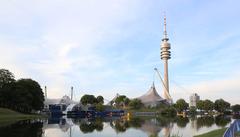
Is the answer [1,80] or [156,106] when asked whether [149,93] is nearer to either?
[156,106]

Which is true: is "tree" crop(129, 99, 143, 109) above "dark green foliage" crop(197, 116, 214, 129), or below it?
above

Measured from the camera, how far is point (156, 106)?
15775cm

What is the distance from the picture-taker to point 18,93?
3108 inches

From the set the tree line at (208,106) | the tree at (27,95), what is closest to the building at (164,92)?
the tree line at (208,106)

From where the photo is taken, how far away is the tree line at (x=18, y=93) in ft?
259

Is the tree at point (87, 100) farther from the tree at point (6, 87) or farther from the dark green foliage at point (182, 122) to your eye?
the dark green foliage at point (182, 122)

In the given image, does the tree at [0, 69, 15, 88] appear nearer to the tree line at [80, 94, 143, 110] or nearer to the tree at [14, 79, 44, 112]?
the tree at [14, 79, 44, 112]

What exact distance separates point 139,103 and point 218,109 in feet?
117

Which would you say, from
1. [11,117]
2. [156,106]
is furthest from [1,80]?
[156,106]

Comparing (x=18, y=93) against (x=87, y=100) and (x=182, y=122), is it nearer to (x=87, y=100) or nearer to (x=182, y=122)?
(x=182, y=122)

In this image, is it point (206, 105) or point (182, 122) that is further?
point (206, 105)

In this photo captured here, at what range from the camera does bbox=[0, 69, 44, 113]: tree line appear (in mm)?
78938

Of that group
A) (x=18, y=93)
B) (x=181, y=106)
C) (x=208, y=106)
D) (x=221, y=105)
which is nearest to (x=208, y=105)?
(x=208, y=106)

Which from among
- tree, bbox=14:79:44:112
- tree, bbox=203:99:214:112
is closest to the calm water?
tree, bbox=14:79:44:112
